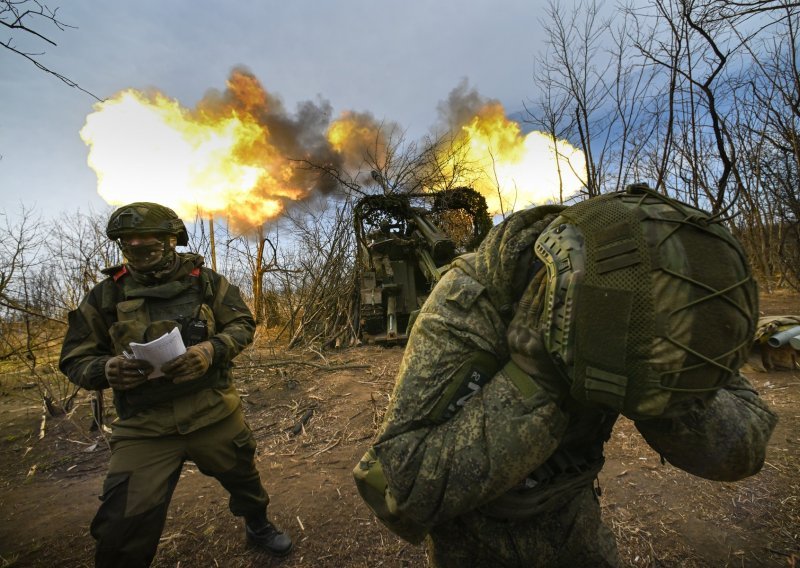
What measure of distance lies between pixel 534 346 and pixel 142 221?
2353 mm

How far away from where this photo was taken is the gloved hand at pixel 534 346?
3.18 feet

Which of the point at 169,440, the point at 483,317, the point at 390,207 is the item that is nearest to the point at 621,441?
the point at 483,317

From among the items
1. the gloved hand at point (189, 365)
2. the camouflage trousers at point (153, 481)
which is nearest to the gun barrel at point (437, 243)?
the camouflage trousers at point (153, 481)

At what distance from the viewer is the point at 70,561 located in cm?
261

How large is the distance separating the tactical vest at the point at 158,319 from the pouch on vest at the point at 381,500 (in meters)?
1.56

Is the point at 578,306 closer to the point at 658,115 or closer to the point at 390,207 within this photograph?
the point at 658,115

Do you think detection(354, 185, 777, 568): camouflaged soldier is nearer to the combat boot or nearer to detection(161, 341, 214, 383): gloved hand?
detection(161, 341, 214, 383): gloved hand

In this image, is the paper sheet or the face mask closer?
the paper sheet

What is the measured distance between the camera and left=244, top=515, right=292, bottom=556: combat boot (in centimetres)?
255

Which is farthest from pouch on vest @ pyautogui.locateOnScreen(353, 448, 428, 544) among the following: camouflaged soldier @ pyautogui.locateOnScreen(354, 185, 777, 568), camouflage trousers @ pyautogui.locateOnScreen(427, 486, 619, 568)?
camouflage trousers @ pyautogui.locateOnScreen(427, 486, 619, 568)

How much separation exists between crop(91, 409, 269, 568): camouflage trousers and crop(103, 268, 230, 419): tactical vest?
23 centimetres

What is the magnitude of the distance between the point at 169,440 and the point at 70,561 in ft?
4.56

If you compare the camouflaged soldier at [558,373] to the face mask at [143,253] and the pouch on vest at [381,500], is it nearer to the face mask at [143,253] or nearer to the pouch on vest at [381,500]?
the pouch on vest at [381,500]

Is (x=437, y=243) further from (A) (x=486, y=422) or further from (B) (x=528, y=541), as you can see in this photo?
(A) (x=486, y=422)
